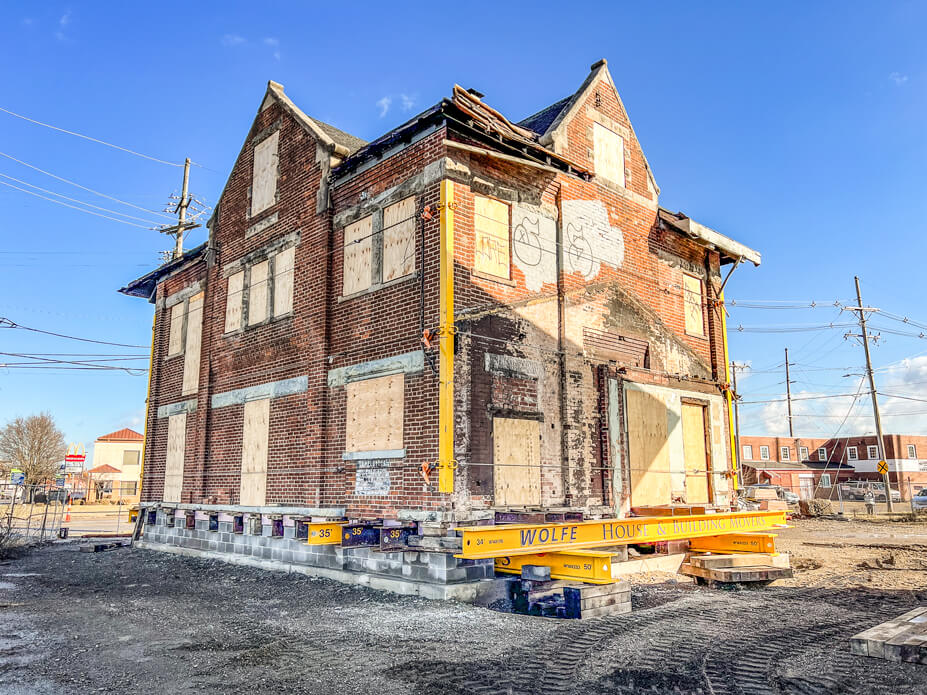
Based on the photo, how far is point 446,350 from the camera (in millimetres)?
10266

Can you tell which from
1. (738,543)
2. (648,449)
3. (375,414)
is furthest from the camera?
(648,449)

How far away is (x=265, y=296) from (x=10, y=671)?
9.49 m

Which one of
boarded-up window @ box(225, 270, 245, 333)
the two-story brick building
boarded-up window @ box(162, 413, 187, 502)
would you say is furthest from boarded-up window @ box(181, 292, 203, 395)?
boarded-up window @ box(225, 270, 245, 333)

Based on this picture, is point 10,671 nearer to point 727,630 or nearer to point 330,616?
point 330,616

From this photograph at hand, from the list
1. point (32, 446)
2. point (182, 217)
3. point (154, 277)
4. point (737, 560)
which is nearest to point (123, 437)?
point (32, 446)

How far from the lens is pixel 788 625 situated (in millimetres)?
8023

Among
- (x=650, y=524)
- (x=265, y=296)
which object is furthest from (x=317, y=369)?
(x=650, y=524)

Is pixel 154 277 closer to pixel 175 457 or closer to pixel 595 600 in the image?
pixel 175 457

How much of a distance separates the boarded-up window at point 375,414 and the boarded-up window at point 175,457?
746 cm

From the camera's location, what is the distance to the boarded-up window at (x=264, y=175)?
50.2 feet

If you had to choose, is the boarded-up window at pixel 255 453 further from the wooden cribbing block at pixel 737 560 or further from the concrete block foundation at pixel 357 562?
the wooden cribbing block at pixel 737 560

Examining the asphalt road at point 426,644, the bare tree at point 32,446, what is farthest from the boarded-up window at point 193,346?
the bare tree at point 32,446

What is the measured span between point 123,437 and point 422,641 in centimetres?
7553

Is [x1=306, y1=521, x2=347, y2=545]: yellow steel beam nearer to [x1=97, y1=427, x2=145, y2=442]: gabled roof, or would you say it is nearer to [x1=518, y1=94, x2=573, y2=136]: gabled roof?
[x1=518, y1=94, x2=573, y2=136]: gabled roof
